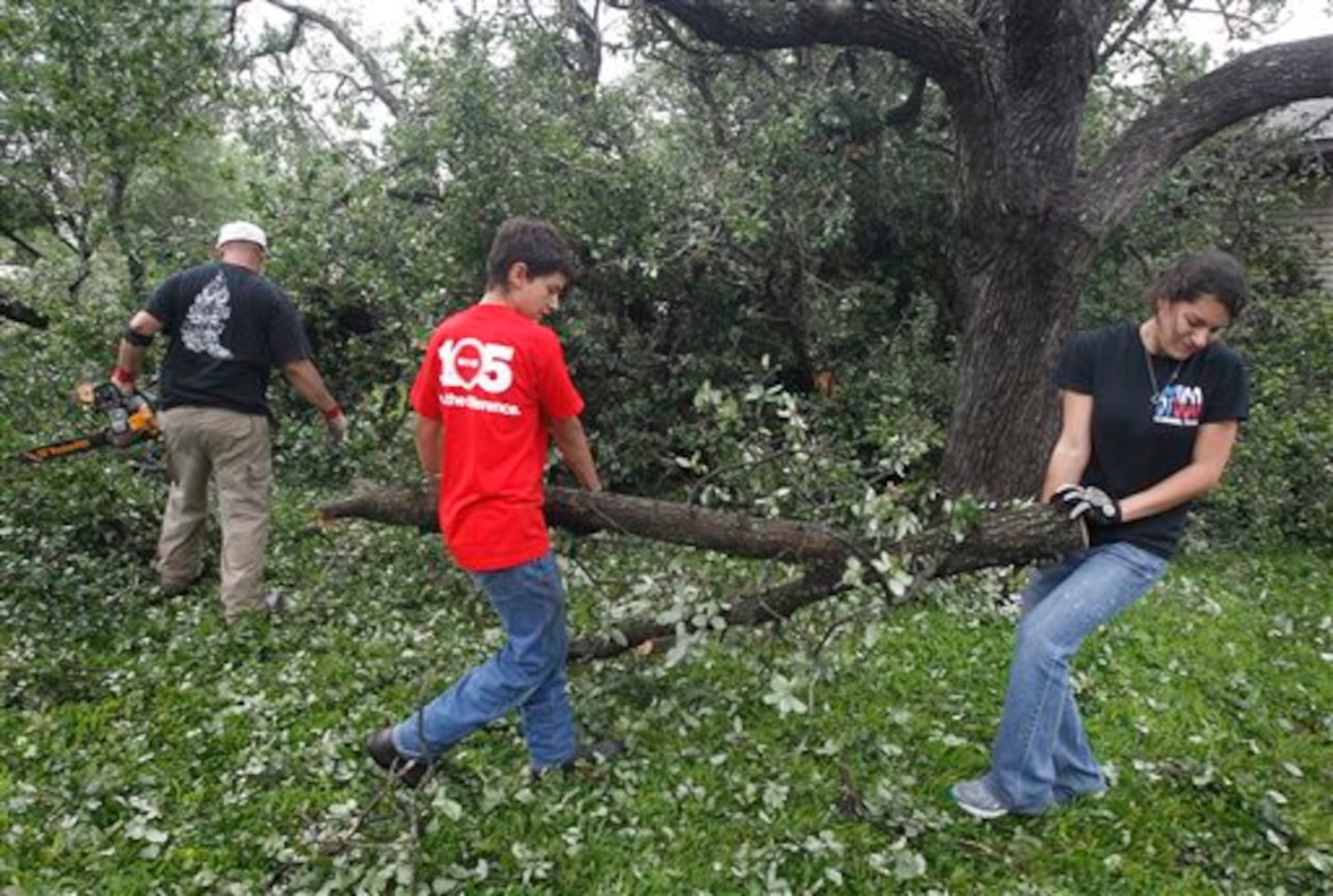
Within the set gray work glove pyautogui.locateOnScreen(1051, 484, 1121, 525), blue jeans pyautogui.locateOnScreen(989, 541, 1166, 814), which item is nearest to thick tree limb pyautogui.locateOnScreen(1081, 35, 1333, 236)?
gray work glove pyautogui.locateOnScreen(1051, 484, 1121, 525)

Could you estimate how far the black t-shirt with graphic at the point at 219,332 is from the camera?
4113 mm

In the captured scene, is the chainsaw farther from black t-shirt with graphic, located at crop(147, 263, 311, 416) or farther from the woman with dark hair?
the woman with dark hair

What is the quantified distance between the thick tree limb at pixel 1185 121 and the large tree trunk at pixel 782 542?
258 centimetres

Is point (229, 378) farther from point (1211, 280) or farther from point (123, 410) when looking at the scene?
point (1211, 280)

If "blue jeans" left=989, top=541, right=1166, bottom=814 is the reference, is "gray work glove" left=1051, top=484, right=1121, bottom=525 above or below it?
above

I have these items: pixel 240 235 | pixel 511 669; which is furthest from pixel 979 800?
pixel 240 235

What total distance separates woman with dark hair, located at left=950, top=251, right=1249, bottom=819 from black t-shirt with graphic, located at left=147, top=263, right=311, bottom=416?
3.40 m

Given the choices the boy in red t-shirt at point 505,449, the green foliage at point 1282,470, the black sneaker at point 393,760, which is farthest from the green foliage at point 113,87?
the green foliage at point 1282,470

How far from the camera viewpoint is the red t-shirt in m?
2.68

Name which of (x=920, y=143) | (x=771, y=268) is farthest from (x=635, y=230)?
(x=920, y=143)

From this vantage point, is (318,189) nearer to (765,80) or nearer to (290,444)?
(290,444)

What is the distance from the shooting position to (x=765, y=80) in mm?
7504

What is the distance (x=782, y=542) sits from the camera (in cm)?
321

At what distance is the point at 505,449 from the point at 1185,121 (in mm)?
4241
